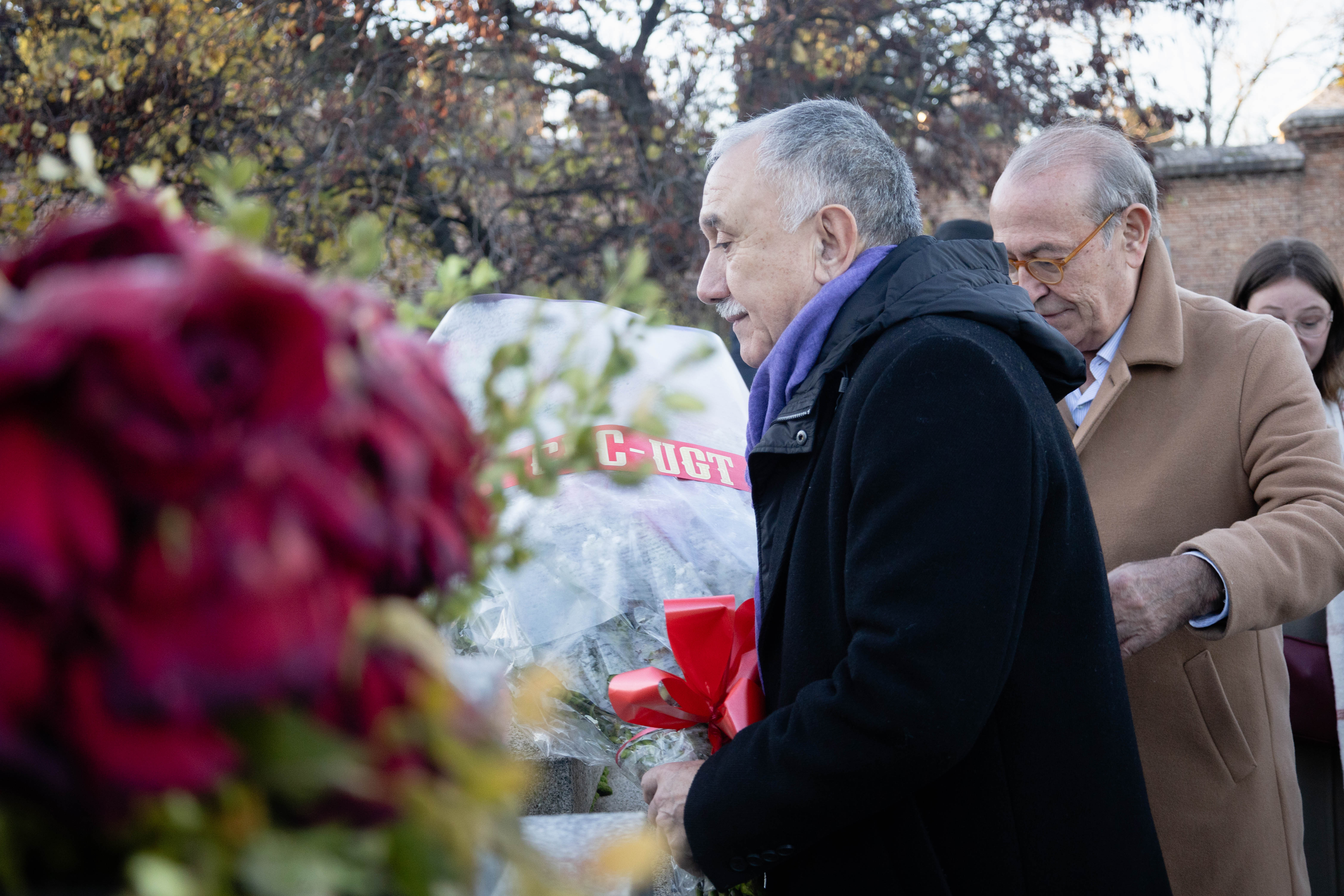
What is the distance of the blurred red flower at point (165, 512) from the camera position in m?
0.37

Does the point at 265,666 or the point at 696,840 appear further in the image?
the point at 696,840

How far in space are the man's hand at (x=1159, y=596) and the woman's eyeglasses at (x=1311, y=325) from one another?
1.84 meters

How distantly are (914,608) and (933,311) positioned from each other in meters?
0.40

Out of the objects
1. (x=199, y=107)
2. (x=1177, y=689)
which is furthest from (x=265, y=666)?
(x=199, y=107)

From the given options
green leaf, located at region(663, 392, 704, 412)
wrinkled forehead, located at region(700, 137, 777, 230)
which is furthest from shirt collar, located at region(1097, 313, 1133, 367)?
green leaf, located at region(663, 392, 704, 412)

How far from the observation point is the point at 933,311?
1.46m

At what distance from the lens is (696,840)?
139cm

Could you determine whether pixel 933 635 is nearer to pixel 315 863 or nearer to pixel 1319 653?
pixel 315 863

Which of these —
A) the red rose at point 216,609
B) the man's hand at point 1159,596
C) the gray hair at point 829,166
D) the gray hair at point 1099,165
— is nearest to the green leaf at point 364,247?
the red rose at point 216,609

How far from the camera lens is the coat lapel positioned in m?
2.22

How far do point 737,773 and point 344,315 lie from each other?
1050mm

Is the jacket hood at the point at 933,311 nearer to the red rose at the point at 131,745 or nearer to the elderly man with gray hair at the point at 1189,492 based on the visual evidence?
the elderly man with gray hair at the point at 1189,492

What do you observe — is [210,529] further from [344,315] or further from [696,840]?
[696,840]

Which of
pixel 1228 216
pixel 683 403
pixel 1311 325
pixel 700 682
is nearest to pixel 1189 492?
pixel 700 682
